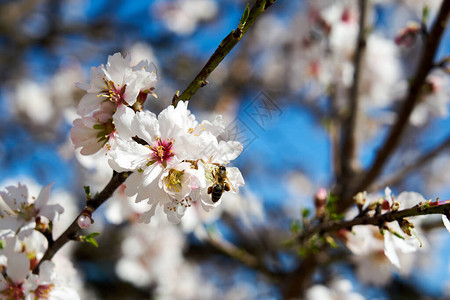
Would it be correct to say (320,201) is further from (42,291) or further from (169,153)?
(42,291)

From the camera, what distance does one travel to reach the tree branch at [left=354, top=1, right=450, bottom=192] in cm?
178

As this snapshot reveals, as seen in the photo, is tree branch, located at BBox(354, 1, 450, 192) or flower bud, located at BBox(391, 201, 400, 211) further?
tree branch, located at BBox(354, 1, 450, 192)

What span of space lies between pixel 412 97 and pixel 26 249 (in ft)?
5.95

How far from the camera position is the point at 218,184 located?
41.1 inches

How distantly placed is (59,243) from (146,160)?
39 centimetres

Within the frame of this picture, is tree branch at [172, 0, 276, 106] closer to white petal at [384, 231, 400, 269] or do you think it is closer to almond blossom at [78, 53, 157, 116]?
almond blossom at [78, 53, 157, 116]

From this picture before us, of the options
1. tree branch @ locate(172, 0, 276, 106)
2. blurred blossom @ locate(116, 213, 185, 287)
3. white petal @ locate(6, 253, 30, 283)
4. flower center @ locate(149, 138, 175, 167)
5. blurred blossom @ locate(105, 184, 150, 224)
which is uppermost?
blurred blossom @ locate(116, 213, 185, 287)

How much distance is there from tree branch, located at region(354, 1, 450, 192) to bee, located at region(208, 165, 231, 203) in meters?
1.32

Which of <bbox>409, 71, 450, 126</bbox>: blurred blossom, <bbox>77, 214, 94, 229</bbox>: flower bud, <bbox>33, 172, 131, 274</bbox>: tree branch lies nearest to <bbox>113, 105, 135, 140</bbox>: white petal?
<bbox>33, 172, 131, 274</bbox>: tree branch

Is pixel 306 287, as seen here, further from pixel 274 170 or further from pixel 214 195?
pixel 274 170

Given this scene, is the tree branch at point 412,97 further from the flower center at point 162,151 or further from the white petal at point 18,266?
the white petal at point 18,266

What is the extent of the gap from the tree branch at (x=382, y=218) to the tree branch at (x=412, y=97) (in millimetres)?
780

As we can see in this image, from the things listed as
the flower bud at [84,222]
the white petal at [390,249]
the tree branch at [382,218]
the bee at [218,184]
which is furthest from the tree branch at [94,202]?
the white petal at [390,249]

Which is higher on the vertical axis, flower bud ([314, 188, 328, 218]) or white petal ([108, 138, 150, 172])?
flower bud ([314, 188, 328, 218])
